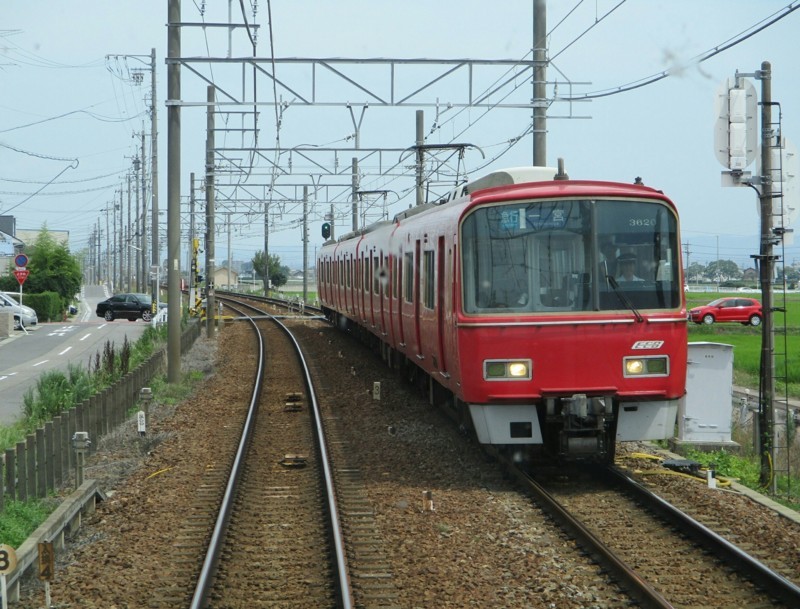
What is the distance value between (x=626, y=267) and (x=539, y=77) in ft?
21.0

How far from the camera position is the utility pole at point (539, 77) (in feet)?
49.1

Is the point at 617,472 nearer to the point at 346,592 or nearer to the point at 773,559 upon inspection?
the point at 773,559

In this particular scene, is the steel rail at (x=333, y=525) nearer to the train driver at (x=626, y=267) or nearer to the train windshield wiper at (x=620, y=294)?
the train windshield wiper at (x=620, y=294)

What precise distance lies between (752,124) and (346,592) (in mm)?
6249

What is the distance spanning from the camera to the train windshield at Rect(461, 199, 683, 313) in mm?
9594

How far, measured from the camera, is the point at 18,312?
114ft

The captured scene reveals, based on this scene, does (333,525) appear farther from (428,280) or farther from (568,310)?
(428,280)

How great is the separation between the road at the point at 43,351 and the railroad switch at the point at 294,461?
514 centimetres

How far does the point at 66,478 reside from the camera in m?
10.6

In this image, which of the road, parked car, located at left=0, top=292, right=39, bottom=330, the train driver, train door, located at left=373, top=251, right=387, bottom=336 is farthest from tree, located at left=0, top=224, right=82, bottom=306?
the train driver

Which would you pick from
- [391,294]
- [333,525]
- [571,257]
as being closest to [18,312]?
Answer: [391,294]

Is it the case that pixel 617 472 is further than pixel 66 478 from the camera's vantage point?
No

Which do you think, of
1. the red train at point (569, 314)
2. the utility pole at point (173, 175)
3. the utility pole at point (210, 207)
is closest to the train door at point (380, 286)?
the utility pole at point (173, 175)

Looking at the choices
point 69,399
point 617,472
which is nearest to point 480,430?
point 617,472
